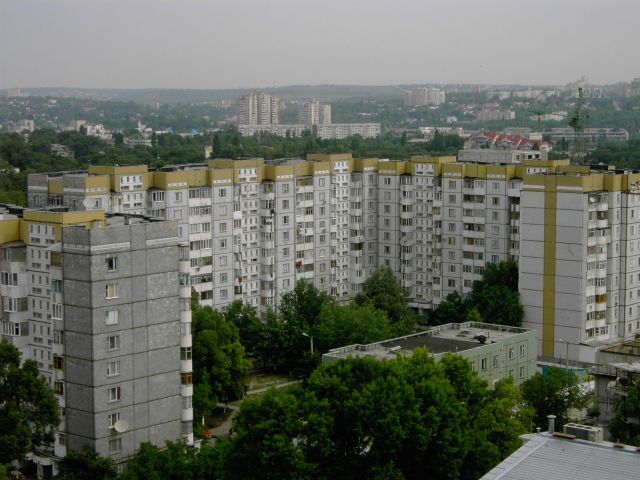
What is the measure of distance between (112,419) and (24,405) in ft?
5.72

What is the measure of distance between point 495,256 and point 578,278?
621 cm

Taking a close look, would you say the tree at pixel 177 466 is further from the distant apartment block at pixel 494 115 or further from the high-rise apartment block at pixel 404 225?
the distant apartment block at pixel 494 115

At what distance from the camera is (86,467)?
75.8ft

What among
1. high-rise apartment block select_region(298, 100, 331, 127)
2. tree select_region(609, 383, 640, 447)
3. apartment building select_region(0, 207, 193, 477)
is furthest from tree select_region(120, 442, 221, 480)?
high-rise apartment block select_region(298, 100, 331, 127)

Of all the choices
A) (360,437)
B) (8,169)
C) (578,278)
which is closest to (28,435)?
(360,437)

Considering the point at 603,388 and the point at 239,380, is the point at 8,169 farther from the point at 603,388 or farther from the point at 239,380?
the point at 603,388

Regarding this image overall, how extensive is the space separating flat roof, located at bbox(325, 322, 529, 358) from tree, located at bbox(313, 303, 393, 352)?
2743mm

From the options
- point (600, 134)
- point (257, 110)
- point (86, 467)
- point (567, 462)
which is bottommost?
point (86, 467)

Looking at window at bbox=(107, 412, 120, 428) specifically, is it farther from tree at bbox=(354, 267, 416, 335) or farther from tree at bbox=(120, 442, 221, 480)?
tree at bbox=(354, 267, 416, 335)

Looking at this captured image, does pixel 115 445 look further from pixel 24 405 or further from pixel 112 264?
pixel 112 264

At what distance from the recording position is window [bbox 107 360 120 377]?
23.4 metres

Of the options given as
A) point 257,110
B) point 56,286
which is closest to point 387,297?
point 56,286

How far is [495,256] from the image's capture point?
41.6 meters

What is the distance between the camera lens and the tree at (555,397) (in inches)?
1002
